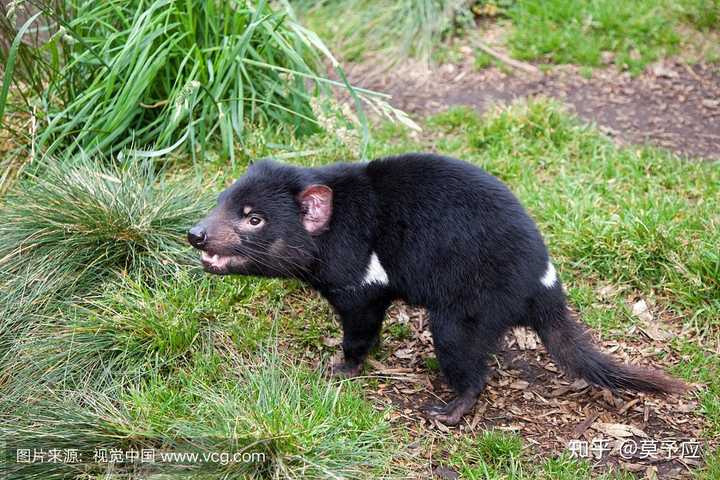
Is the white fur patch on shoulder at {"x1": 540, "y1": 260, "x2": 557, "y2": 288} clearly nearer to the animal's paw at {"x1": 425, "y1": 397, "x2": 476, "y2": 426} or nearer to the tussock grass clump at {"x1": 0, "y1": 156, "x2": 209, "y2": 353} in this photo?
the animal's paw at {"x1": 425, "y1": 397, "x2": 476, "y2": 426}

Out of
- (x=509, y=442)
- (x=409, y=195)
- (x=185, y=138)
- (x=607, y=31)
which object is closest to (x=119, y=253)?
(x=185, y=138)

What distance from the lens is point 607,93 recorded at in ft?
18.1

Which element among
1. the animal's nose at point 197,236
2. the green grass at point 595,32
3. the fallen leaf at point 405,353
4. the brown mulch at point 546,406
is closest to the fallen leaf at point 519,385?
the brown mulch at point 546,406

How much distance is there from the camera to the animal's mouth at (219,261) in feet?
10.00

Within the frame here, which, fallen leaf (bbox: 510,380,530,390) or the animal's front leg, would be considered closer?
the animal's front leg

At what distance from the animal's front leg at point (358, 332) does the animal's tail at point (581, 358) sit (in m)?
0.63

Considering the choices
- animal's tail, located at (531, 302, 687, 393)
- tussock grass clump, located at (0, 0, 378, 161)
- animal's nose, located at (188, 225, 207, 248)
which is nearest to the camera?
animal's nose, located at (188, 225, 207, 248)

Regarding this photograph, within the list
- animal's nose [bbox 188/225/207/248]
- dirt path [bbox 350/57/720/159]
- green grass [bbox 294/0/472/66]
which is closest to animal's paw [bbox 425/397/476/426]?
animal's nose [bbox 188/225/207/248]

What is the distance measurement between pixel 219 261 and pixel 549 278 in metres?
1.27

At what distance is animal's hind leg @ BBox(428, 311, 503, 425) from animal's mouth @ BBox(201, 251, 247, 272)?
777 millimetres

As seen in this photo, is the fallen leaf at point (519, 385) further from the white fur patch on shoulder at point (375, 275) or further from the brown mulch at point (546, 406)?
the white fur patch on shoulder at point (375, 275)

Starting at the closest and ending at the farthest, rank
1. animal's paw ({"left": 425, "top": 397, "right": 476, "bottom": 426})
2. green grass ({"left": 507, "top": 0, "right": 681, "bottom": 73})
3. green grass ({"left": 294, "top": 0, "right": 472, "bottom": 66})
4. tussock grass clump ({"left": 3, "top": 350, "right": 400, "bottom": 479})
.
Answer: tussock grass clump ({"left": 3, "top": 350, "right": 400, "bottom": 479}), animal's paw ({"left": 425, "top": 397, "right": 476, "bottom": 426}), green grass ({"left": 507, "top": 0, "right": 681, "bottom": 73}), green grass ({"left": 294, "top": 0, "right": 472, "bottom": 66})

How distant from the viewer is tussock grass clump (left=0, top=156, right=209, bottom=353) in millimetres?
3453

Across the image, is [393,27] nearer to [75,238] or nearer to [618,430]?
[75,238]
